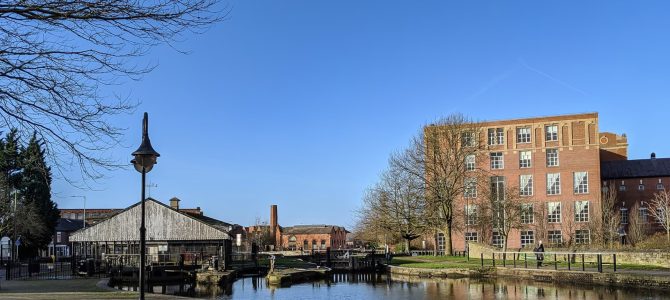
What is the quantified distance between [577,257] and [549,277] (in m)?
6.70

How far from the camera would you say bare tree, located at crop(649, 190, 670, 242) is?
4909cm

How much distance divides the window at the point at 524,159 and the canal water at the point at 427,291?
1177 inches

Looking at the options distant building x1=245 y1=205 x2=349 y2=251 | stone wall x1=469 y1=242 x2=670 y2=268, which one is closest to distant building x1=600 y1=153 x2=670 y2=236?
stone wall x1=469 y1=242 x2=670 y2=268

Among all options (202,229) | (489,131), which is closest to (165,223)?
(202,229)

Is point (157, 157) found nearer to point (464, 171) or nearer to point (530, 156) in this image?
point (464, 171)

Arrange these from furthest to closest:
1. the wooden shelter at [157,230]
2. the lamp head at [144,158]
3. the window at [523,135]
Result: the window at [523,135] < the wooden shelter at [157,230] < the lamp head at [144,158]

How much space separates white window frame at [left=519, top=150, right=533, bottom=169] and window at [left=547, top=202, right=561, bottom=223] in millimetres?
4462

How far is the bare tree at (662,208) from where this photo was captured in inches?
1933

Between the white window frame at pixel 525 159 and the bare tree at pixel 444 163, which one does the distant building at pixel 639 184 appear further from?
the bare tree at pixel 444 163

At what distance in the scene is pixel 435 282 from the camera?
32.7 meters

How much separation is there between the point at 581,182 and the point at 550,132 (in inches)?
230

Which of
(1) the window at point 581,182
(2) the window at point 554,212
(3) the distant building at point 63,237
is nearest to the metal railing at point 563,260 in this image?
(2) the window at point 554,212

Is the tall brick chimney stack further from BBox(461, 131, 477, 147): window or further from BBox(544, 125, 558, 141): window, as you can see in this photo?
BBox(461, 131, 477, 147): window

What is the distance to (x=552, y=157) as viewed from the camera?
62.0 m
